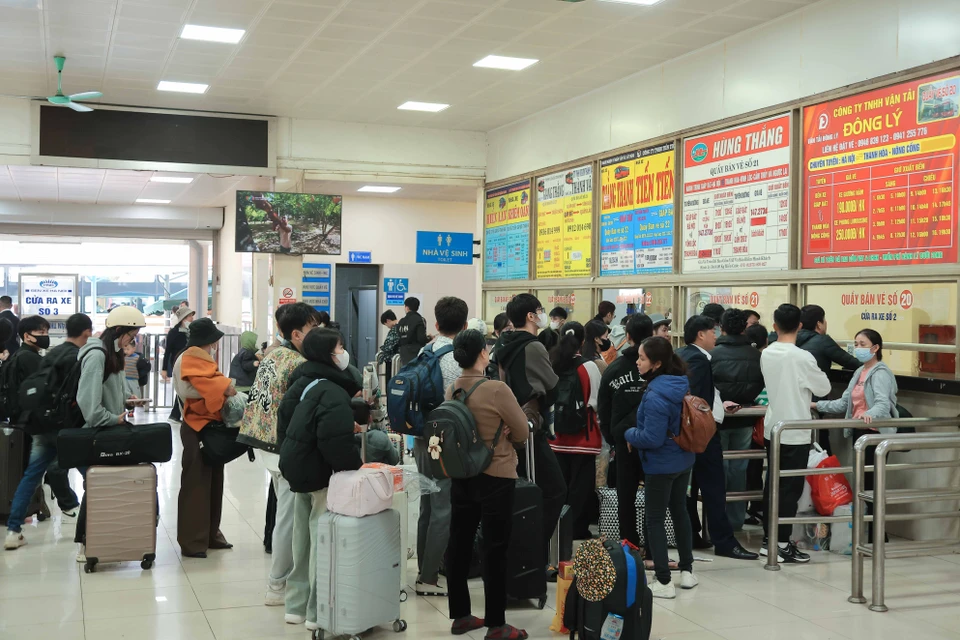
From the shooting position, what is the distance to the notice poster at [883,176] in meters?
6.07

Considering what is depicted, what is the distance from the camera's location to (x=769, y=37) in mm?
7578

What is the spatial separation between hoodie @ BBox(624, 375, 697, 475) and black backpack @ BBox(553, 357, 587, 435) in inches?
28.2

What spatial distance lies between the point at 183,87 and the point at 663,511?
24.6ft

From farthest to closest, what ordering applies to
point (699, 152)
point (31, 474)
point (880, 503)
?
point (699, 152), point (31, 474), point (880, 503)

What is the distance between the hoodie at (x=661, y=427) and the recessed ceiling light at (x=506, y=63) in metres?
4.90

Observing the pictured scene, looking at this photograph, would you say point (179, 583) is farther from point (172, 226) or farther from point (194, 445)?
point (172, 226)

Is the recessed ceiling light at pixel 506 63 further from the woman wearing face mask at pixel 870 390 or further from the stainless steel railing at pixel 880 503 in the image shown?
the stainless steel railing at pixel 880 503

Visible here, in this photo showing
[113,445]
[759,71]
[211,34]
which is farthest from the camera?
[211,34]

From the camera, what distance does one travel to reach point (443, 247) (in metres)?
14.8

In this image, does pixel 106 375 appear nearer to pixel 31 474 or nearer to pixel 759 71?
pixel 31 474

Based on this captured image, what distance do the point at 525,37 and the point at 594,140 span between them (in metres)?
2.14

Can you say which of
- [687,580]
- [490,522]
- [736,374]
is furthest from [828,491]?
[490,522]

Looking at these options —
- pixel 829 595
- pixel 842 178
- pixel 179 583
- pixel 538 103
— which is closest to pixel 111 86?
pixel 538 103

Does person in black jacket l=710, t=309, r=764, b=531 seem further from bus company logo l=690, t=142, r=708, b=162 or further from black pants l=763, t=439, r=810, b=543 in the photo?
bus company logo l=690, t=142, r=708, b=162
